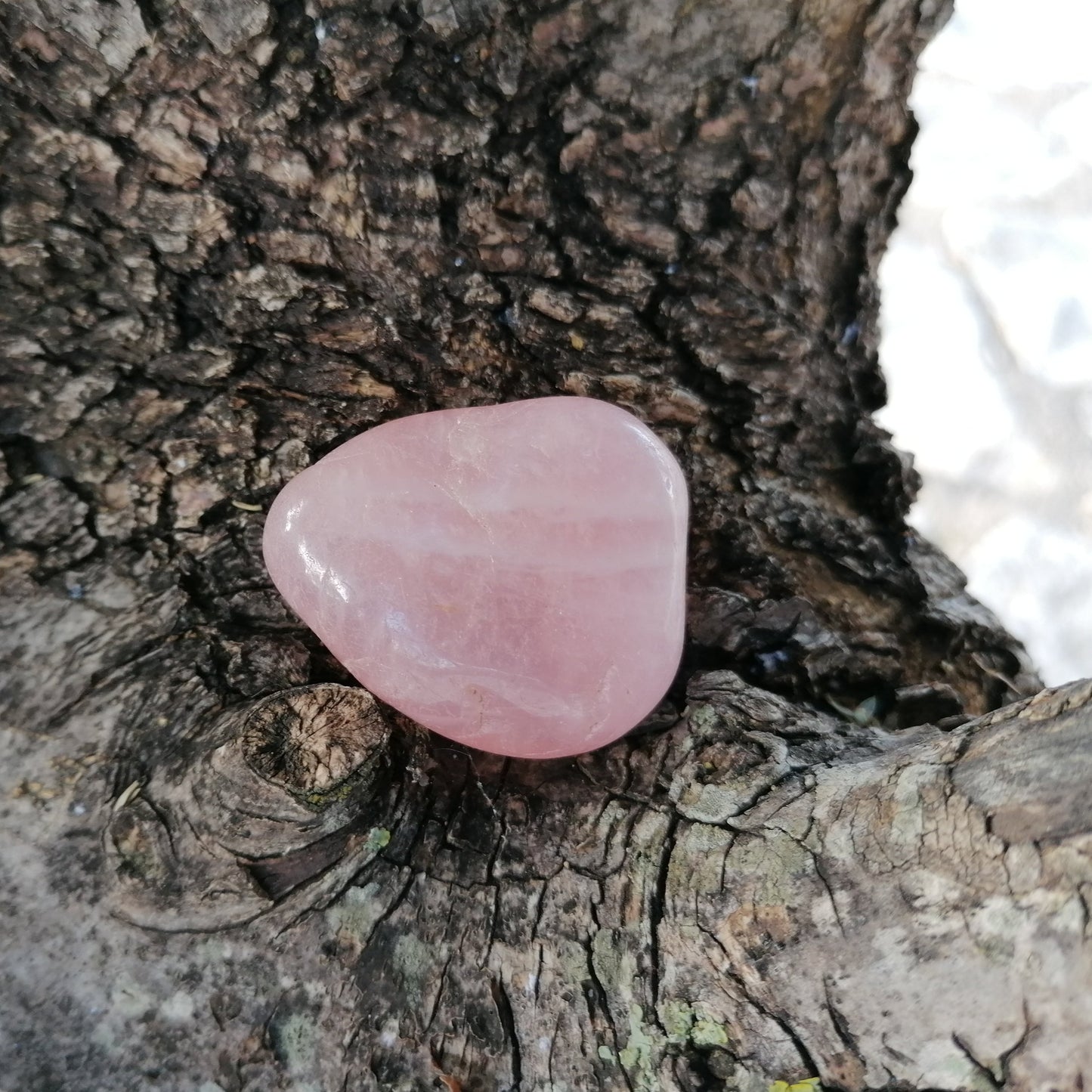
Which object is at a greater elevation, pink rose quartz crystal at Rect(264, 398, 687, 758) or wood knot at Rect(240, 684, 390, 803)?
pink rose quartz crystal at Rect(264, 398, 687, 758)

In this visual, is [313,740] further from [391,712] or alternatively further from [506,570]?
[506,570]

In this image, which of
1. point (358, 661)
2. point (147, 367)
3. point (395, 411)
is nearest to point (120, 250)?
point (147, 367)

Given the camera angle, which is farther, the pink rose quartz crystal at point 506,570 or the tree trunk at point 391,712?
the pink rose quartz crystal at point 506,570

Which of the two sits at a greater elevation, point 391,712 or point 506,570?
point 506,570

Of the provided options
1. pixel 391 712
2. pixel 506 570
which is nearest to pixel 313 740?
pixel 391 712

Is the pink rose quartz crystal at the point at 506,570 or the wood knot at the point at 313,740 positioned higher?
the pink rose quartz crystal at the point at 506,570

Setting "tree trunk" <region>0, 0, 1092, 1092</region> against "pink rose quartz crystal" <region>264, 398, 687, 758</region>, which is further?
"pink rose quartz crystal" <region>264, 398, 687, 758</region>
